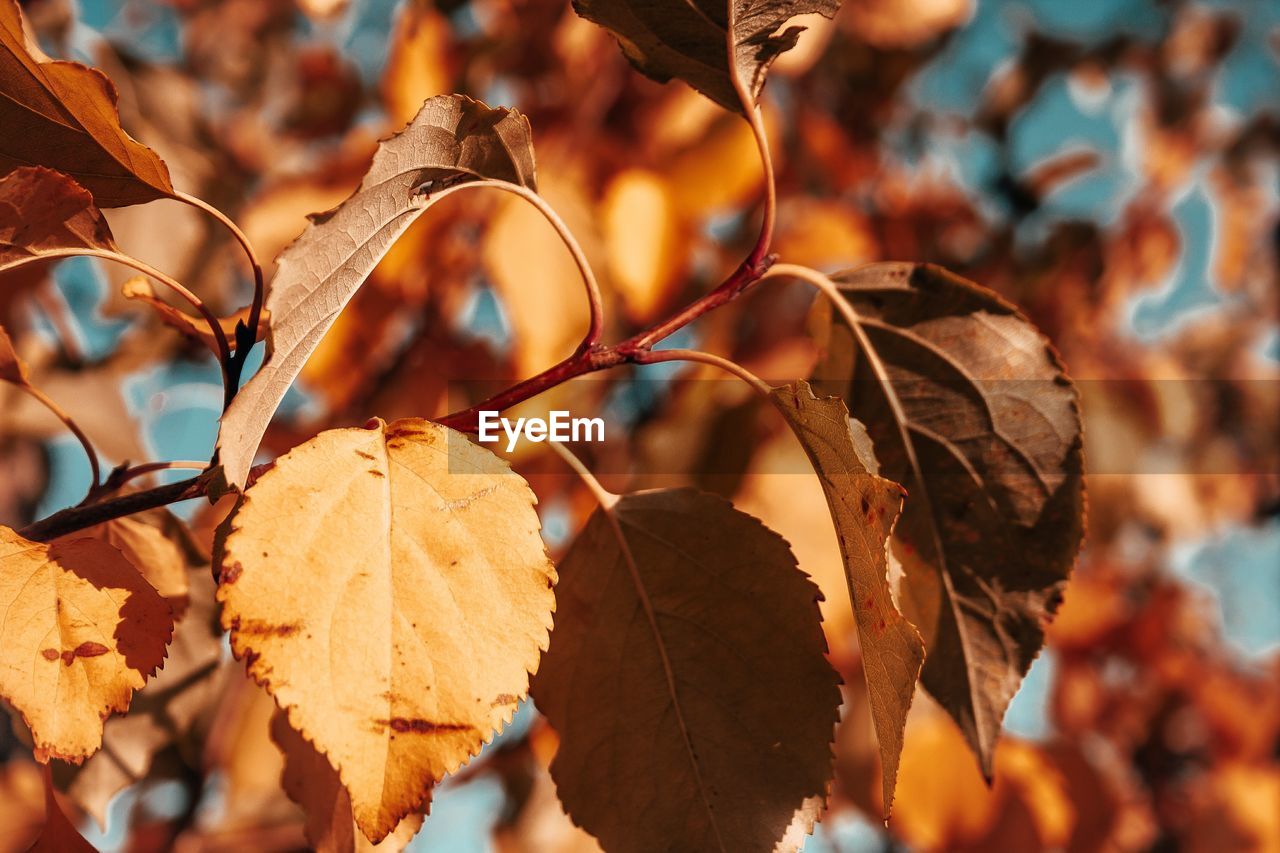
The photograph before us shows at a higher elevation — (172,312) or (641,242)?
(172,312)

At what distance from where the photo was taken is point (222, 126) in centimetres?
167

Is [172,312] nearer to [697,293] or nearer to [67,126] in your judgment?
[67,126]

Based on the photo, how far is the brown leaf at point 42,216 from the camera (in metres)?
0.35

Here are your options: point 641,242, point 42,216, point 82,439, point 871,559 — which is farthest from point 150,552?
point 641,242

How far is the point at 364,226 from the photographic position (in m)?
0.36

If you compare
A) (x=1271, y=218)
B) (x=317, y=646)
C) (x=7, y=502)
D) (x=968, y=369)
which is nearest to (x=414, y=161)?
(x=317, y=646)

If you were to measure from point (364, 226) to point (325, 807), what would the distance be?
0.25 m

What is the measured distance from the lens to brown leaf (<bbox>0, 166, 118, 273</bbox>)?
1.13ft

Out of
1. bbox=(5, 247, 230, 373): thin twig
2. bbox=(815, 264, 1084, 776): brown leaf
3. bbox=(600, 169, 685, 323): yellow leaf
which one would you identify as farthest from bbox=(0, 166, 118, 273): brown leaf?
bbox=(600, 169, 685, 323): yellow leaf

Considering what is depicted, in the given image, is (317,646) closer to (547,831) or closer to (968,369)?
(968,369)

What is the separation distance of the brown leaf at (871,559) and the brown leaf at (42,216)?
10.8 inches

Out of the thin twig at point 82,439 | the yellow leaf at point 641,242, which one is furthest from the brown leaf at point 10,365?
the yellow leaf at point 641,242

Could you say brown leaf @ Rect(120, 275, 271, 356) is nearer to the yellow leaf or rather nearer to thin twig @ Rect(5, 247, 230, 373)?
thin twig @ Rect(5, 247, 230, 373)

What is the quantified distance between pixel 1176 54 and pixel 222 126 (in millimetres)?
1955
